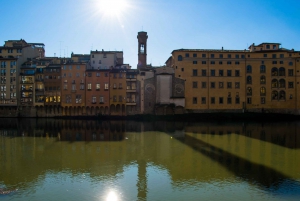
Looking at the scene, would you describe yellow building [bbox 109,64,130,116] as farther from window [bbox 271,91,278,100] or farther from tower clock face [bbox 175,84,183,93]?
window [bbox 271,91,278,100]

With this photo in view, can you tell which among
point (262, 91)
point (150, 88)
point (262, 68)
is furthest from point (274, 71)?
point (150, 88)

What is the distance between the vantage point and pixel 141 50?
5981 cm

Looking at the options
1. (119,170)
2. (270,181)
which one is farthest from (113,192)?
(270,181)

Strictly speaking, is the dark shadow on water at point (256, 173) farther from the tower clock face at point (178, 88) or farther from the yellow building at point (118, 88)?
the yellow building at point (118, 88)

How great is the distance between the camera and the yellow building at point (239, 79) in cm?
5616

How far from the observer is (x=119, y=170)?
61.6 ft

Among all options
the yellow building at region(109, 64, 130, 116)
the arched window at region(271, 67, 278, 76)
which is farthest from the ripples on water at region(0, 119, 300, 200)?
the arched window at region(271, 67, 278, 76)

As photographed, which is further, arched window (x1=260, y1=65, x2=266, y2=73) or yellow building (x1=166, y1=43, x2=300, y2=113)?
arched window (x1=260, y1=65, x2=266, y2=73)

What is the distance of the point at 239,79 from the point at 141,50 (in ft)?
67.0

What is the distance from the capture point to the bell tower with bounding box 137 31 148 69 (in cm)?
5941

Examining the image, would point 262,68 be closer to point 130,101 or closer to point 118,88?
point 130,101

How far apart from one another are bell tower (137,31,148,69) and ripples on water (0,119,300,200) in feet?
98.8

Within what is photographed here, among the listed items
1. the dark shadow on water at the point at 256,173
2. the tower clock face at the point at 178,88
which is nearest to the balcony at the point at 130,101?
the tower clock face at the point at 178,88

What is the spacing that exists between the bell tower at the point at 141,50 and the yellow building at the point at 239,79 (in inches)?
243
